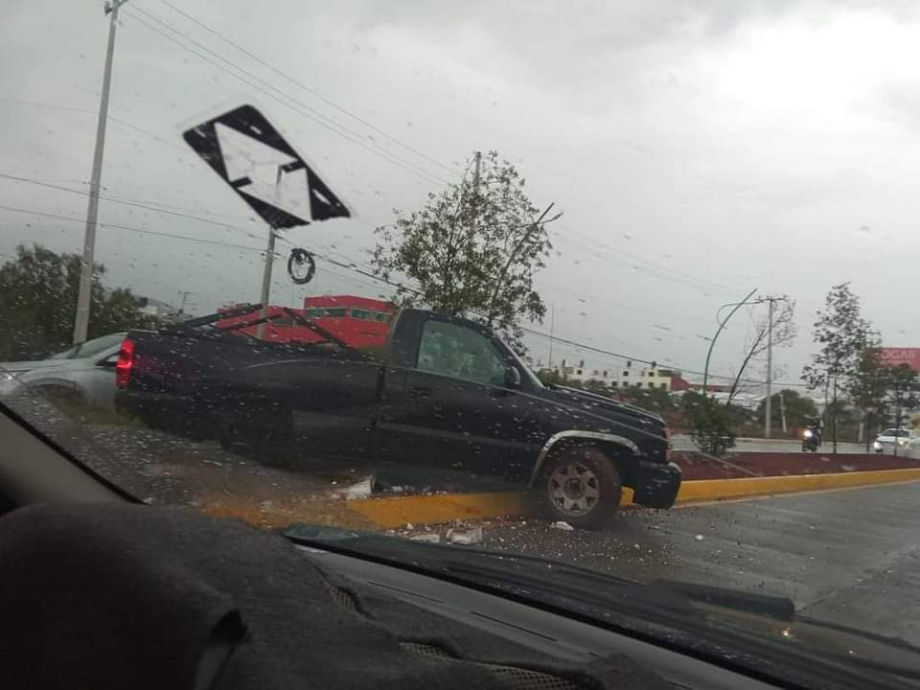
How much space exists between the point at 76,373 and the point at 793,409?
47.8 ft

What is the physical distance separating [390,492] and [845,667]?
4771 millimetres

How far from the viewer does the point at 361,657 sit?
1674mm

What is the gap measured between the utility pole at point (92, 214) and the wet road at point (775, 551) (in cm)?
303

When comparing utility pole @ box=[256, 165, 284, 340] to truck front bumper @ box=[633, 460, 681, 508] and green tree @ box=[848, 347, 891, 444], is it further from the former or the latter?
green tree @ box=[848, 347, 891, 444]

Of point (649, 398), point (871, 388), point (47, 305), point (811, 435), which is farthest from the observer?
point (811, 435)

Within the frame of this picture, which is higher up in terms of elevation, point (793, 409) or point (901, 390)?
point (901, 390)

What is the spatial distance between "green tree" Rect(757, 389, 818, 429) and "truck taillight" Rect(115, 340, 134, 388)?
11.9 meters

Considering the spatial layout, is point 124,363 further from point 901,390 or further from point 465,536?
point 901,390

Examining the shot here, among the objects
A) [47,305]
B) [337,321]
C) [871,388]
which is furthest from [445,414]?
[871,388]

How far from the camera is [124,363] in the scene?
5957 mm

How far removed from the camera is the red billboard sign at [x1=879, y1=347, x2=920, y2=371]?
1077cm

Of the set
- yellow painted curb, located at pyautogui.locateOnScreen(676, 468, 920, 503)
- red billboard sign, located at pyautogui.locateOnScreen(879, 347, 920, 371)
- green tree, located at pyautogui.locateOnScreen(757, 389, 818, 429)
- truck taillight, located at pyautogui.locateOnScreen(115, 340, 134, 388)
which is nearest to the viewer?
truck taillight, located at pyautogui.locateOnScreen(115, 340, 134, 388)

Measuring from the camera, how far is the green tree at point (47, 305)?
14.8ft

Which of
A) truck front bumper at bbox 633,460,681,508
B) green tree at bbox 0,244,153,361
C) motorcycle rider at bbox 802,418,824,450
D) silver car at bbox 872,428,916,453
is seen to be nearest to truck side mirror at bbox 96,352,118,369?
green tree at bbox 0,244,153,361
